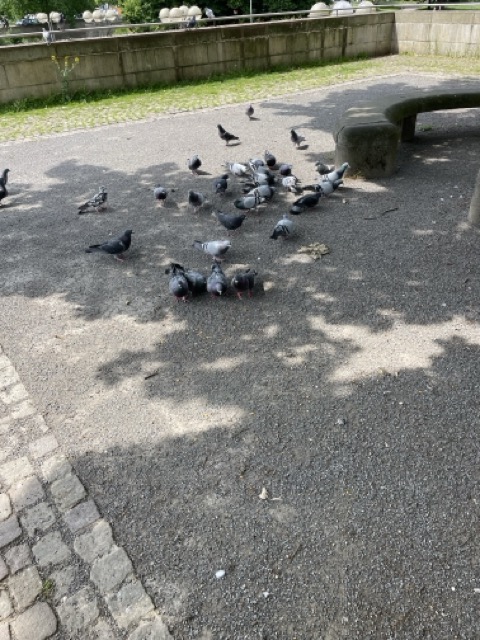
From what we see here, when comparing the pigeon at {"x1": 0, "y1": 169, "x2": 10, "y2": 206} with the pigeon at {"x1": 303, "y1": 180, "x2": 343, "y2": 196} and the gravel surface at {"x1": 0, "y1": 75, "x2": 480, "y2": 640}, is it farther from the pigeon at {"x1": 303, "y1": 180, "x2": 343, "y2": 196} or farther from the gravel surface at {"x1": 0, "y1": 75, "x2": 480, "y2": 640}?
the pigeon at {"x1": 303, "y1": 180, "x2": 343, "y2": 196}

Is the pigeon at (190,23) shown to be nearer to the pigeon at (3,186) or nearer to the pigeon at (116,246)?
the pigeon at (3,186)

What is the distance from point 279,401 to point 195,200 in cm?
424

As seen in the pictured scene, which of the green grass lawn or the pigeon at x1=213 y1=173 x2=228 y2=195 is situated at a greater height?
the green grass lawn

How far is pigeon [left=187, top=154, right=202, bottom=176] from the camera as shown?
876 centimetres

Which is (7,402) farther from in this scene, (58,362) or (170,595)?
(170,595)

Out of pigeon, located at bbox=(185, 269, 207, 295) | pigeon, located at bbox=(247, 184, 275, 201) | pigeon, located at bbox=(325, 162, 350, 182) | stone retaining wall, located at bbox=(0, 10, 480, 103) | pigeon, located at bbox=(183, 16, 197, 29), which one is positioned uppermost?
pigeon, located at bbox=(183, 16, 197, 29)

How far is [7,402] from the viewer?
13.6 feet

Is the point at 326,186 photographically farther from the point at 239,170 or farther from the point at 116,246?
the point at 116,246

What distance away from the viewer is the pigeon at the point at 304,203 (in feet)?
23.2

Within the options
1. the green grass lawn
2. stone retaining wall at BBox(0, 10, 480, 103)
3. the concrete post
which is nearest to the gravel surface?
the concrete post

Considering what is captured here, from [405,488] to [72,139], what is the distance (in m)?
10.7

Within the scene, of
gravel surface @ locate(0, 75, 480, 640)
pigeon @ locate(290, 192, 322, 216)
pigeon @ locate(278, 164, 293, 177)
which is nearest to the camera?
gravel surface @ locate(0, 75, 480, 640)

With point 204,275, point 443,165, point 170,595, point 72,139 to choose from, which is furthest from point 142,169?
point 170,595

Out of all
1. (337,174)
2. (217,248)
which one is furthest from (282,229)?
(337,174)
